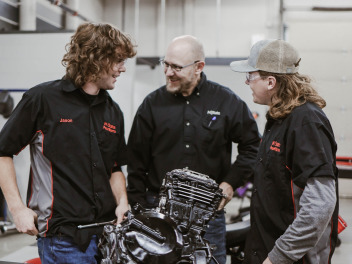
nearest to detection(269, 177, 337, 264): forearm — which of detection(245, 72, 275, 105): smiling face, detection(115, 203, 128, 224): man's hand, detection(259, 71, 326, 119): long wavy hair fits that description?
detection(259, 71, 326, 119): long wavy hair

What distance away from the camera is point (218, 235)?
216 cm

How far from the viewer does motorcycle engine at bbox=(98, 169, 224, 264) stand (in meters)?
1.32

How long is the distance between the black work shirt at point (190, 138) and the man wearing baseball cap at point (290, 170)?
48cm

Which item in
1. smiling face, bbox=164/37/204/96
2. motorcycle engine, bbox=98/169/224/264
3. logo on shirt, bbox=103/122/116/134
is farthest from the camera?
smiling face, bbox=164/37/204/96

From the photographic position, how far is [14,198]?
157cm

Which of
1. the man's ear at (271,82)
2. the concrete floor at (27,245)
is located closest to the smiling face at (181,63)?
the man's ear at (271,82)

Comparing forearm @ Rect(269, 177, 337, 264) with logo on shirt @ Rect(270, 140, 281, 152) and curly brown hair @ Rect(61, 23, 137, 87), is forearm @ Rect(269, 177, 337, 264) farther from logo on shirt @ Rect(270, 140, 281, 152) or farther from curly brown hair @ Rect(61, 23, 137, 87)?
curly brown hair @ Rect(61, 23, 137, 87)

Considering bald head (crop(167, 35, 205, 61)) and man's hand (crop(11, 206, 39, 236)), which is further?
bald head (crop(167, 35, 205, 61))

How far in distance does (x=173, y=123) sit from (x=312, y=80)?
2.55 ft

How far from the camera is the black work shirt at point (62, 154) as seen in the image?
1602 millimetres

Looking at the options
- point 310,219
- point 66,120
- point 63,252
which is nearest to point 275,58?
point 310,219

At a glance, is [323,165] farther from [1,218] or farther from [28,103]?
[1,218]

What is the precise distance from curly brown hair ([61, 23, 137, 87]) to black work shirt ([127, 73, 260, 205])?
55 centimetres

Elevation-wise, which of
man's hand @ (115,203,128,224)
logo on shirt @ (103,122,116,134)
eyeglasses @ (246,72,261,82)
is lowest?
man's hand @ (115,203,128,224)
